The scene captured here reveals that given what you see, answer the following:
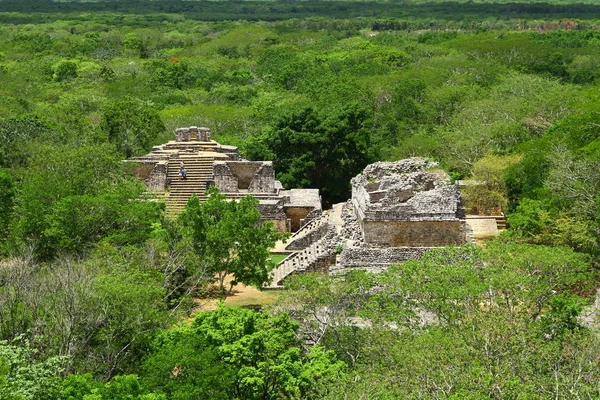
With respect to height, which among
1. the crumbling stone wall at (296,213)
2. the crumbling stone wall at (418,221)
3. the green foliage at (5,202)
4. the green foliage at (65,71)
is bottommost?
the green foliage at (65,71)

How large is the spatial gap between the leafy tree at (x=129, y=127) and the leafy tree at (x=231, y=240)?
17.2 meters

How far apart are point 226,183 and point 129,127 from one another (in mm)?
8616

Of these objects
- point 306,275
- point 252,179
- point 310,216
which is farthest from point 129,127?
point 306,275

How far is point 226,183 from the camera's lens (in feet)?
114

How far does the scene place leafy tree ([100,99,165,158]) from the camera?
40344 mm

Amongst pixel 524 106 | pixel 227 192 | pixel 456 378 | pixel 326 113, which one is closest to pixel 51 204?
pixel 227 192

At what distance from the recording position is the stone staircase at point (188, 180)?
33.7 metres

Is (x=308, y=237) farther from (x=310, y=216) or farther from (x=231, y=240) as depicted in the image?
(x=231, y=240)

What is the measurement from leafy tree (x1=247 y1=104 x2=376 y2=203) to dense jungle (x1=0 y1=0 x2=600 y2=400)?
10 centimetres

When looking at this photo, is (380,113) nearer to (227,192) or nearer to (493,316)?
(227,192)

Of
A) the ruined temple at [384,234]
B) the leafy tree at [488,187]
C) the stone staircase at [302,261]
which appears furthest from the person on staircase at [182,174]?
the leafy tree at [488,187]

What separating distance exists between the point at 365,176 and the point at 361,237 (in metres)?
7.71

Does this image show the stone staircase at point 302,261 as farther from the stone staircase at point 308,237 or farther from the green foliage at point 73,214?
the green foliage at point 73,214

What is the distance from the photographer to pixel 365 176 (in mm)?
34031
